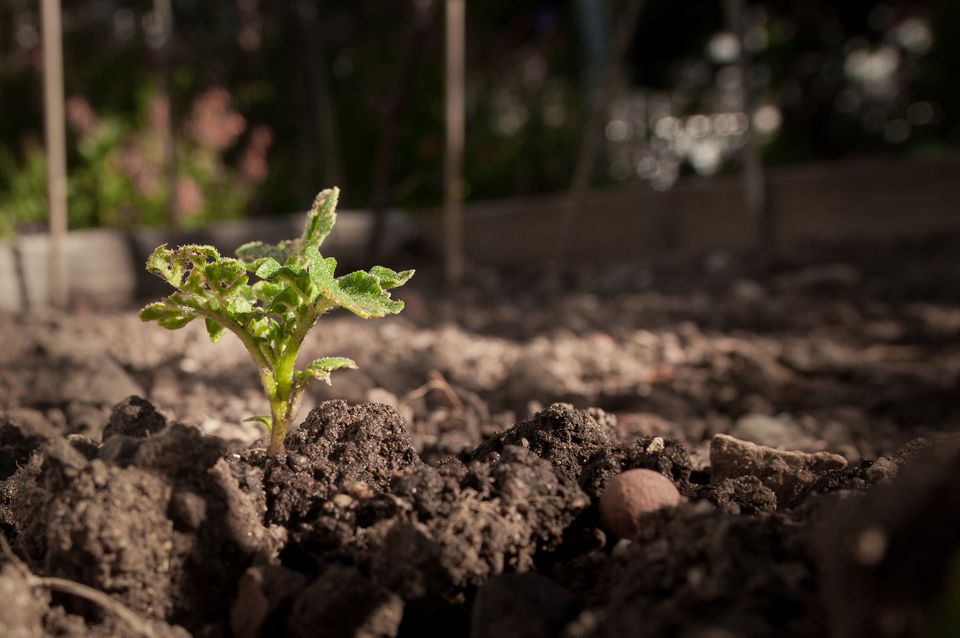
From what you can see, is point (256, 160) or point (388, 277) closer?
point (388, 277)

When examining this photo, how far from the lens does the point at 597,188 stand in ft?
21.2

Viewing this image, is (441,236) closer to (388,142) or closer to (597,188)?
(388,142)

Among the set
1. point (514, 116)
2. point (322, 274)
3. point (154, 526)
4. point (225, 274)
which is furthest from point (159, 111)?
point (154, 526)

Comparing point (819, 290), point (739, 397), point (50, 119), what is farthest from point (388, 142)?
point (739, 397)

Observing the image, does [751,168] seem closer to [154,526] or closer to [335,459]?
[335,459]

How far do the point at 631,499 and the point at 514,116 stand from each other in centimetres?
641

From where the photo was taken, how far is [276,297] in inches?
48.9

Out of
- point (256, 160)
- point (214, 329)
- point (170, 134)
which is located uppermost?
point (170, 134)

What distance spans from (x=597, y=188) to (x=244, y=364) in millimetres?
4306

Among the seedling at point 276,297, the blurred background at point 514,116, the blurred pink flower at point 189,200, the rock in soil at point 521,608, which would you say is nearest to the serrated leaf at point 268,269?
the seedling at point 276,297

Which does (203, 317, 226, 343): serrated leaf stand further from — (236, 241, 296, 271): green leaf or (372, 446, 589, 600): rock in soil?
(372, 446, 589, 600): rock in soil

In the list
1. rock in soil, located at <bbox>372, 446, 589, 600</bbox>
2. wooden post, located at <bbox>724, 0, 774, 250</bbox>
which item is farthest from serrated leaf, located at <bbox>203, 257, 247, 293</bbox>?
wooden post, located at <bbox>724, 0, 774, 250</bbox>

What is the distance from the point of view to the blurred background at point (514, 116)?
527 cm

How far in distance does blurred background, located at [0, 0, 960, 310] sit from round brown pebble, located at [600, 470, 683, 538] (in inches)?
145
